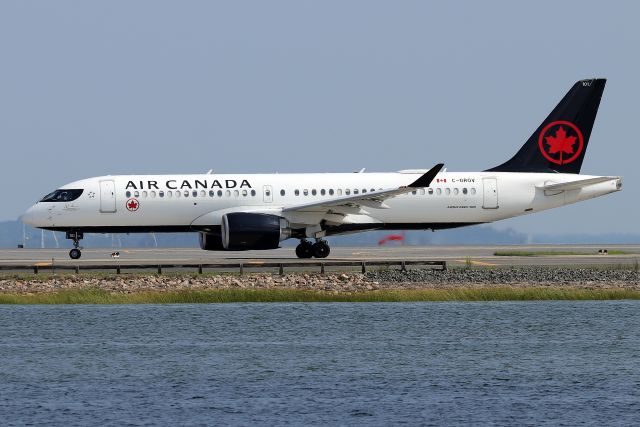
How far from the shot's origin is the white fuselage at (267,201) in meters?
55.0

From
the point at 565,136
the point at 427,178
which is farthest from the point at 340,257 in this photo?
the point at 565,136

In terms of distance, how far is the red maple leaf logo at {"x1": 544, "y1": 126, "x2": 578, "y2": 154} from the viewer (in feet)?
194

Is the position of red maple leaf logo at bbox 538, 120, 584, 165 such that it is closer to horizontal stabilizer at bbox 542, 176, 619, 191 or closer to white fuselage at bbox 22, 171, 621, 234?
horizontal stabilizer at bbox 542, 176, 619, 191

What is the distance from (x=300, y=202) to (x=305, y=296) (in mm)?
12023

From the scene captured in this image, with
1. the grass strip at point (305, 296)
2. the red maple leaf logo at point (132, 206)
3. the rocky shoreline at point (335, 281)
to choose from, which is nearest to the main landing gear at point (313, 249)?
the rocky shoreline at point (335, 281)

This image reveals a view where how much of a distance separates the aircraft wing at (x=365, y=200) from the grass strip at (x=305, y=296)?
312 inches

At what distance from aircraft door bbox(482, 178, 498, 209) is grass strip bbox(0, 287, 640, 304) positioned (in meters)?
11.9

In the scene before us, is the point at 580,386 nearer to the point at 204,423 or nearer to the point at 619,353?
the point at 619,353

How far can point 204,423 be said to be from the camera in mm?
24812

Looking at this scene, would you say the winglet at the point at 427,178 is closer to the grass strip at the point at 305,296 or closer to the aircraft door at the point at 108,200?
the grass strip at the point at 305,296

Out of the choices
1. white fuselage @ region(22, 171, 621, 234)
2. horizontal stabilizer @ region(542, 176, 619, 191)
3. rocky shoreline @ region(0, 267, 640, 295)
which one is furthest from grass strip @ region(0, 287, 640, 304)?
horizontal stabilizer @ region(542, 176, 619, 191)

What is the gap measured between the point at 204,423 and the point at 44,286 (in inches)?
922

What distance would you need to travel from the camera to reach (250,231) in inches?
2058

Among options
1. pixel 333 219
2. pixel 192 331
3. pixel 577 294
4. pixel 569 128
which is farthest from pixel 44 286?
pixel 569 128
